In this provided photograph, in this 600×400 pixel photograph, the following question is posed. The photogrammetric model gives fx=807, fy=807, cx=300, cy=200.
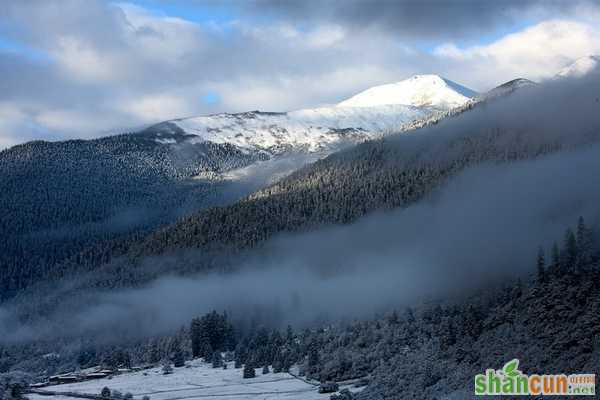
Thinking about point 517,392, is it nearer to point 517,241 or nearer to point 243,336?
point 517,241

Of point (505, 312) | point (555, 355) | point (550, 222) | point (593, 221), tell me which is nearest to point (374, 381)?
point (505, 312)

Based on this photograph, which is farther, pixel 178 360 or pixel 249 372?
pixel 178 360

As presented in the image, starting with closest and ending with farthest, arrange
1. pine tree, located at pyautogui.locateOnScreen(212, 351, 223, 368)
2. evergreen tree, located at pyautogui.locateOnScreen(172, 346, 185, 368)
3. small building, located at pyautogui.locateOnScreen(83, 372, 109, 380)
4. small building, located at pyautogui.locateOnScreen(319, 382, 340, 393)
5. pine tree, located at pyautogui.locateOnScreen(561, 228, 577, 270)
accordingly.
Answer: pine tree, located at pyautogui.locateOnScreen(561, 228, 577, 270) < small building, located at pyautogui.locateOnScreen(319, 382, 340, 393) < small building, located at pyautogui.locateOnScreen(83, 372, 109, 380) < pine tree, located at pyautogui.locateOnScreen(212, 351, 223, 368) < evergreen tree, located at pyautogui.locateOnScreen(172, 346, 185, 368)

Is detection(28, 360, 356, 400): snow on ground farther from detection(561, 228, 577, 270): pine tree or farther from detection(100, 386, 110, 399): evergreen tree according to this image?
detection(561, 228, 577, 270): pine tree

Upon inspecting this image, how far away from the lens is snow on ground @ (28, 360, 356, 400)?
126 metres

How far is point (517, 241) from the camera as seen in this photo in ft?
529

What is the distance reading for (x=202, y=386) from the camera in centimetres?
13700

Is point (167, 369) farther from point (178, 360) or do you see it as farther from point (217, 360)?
point (217, 360)

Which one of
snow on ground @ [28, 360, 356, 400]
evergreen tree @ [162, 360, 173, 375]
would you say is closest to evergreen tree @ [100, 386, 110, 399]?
snow on ground @ [28, 360, 356, 400]

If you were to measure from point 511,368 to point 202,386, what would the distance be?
2389 inches

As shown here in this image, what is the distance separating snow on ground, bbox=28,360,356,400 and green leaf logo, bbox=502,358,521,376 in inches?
1254

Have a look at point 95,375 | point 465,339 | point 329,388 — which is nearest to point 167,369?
point 95,375

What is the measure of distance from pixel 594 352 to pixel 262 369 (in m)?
73.4

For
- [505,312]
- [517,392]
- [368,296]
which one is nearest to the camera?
[517,392]
